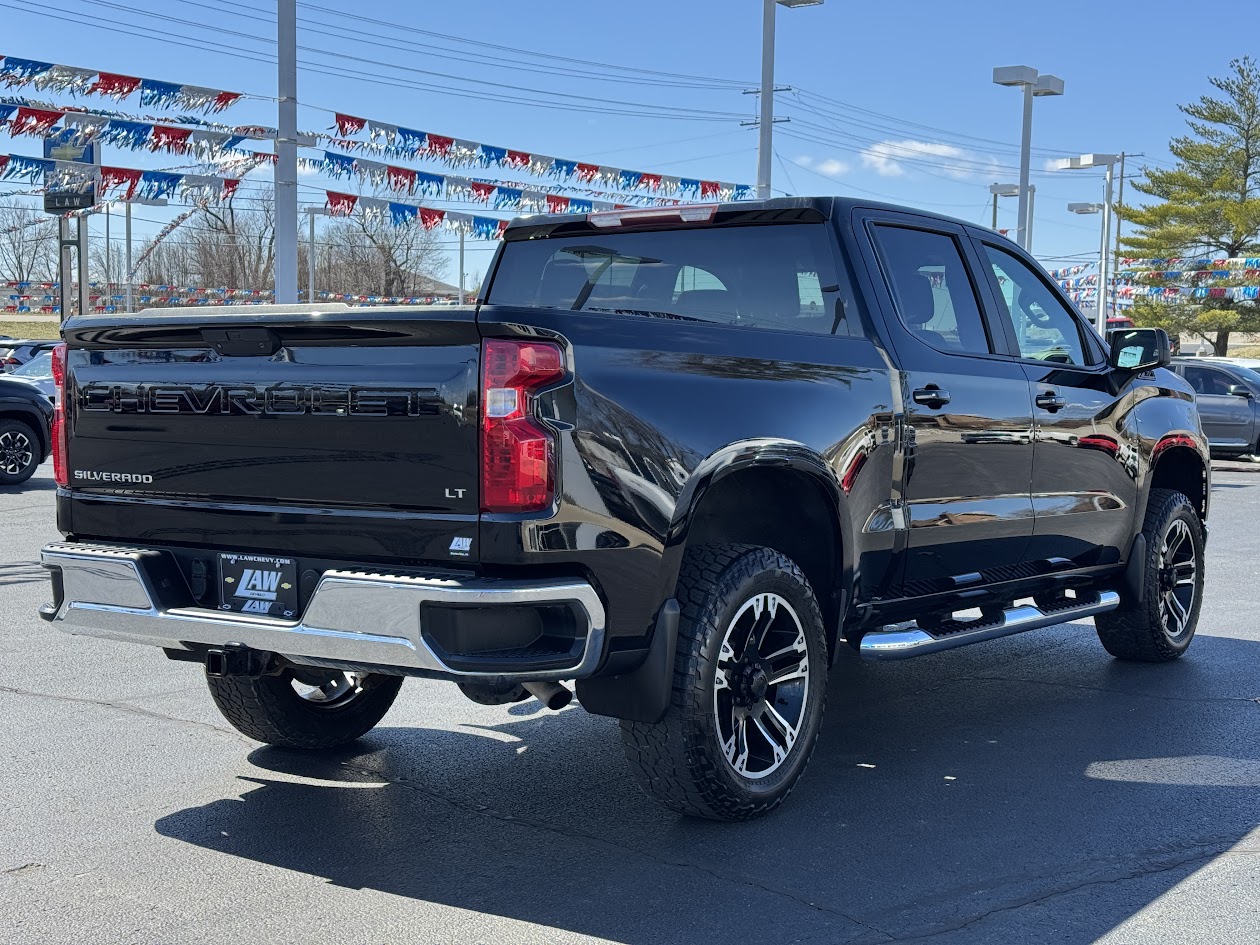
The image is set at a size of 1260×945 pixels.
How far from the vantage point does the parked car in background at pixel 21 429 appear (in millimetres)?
15398

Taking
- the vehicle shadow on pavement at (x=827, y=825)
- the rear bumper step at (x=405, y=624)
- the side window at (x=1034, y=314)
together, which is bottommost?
the vehicle shadow on pavement at (x=827, y=825)

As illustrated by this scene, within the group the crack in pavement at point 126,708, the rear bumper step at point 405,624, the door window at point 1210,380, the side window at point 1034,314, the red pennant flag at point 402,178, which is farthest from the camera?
the door window at point 1210,380

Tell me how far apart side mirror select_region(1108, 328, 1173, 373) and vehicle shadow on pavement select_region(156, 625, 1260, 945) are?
59.4 inches

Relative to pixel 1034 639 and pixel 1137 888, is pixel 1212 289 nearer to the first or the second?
pixel 1034 639

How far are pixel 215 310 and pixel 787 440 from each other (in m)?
1.83

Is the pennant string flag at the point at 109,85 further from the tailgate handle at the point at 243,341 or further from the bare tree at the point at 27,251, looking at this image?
the bare tree at the point at 27,251

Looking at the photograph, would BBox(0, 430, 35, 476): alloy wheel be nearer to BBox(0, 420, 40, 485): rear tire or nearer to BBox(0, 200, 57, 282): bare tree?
BBox(0, 420, 40, 485): rear tire

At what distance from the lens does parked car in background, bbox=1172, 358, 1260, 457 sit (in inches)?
907

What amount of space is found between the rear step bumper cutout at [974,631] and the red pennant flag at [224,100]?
1331 cm

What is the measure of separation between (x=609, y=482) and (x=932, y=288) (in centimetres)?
229

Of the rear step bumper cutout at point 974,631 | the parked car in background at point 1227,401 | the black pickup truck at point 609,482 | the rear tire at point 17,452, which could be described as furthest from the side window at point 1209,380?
the black pickup truck at point 609,482

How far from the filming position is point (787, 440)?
4.66 meters

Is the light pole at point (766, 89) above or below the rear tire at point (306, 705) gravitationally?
above

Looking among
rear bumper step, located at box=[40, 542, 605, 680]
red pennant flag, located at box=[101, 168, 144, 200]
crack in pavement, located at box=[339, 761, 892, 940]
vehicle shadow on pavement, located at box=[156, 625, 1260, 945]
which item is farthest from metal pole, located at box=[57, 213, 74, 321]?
rear bumper step, located at box=[40, 542, 605, 680]
